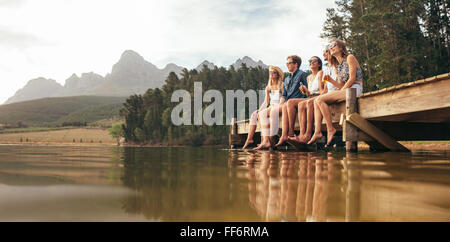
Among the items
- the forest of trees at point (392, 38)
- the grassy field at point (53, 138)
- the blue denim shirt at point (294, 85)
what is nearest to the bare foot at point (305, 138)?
the blue denim shirt at point (294, 85)

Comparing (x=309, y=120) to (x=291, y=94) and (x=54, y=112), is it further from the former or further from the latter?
(x=54, y=112)

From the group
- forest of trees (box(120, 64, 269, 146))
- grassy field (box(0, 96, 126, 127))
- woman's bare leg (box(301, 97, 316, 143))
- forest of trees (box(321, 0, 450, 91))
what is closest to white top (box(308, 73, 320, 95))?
woman's bare leg (box(301, 97, 316, 143))

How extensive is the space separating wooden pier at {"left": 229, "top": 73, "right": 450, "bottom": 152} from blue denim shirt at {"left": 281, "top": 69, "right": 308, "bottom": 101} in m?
0.70

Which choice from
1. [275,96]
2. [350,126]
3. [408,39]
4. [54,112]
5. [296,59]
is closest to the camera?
[350,126]

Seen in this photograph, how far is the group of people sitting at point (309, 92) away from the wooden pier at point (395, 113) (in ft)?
0.95

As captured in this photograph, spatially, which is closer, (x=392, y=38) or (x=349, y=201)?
(x=349, y=201)

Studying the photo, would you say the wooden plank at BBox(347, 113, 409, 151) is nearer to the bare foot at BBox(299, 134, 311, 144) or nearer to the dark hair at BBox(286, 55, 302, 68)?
the bare foot at BBox(299, 134, 311, 144)

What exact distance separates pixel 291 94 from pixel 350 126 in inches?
51.7

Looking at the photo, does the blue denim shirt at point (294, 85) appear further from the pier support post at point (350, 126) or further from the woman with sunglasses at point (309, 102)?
the pier support post at point (350, 126)

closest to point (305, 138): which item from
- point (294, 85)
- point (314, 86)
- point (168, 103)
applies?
point (294, 85)

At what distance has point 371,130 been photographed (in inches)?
199

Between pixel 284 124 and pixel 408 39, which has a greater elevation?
pixel 408 39
